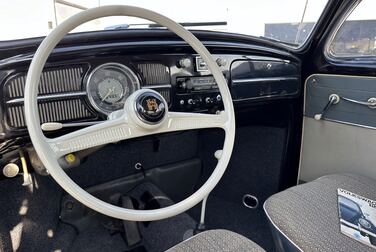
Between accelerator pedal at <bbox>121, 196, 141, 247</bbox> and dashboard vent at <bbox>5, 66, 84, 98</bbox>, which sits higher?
dashboard vent at <bbox>5, 66, 84, 98</bbox>

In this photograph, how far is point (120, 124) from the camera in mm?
884

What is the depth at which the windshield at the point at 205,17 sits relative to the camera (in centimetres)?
109

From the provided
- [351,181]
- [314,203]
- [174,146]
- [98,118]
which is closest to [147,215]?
[98,118]

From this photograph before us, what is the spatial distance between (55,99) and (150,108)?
0.94ft

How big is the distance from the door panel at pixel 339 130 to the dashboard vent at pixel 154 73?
0.86 m

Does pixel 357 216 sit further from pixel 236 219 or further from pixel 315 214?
pixel 236 219

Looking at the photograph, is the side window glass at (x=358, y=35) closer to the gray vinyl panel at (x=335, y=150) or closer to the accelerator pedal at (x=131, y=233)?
the gray vinyl panel at (x=335, y=150)

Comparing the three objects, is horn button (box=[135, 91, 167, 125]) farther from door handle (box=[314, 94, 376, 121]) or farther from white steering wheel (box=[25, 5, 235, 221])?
door handle (box=[314, 94, 376, 121])

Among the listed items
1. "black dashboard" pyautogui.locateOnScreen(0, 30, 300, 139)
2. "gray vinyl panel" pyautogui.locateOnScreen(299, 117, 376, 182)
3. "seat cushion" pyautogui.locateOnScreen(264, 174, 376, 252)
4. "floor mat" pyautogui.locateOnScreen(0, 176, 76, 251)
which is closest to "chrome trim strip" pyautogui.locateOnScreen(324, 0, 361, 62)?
"gray vinyl panel" pyautogui.locateOnScreen(299, 117, 376, 182)

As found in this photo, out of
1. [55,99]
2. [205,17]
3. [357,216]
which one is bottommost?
[357,216]

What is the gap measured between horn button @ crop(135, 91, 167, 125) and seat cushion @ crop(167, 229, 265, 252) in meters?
0.35

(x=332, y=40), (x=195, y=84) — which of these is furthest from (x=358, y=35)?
(x=195, y=84)

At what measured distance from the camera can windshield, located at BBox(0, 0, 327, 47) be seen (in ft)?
3.57

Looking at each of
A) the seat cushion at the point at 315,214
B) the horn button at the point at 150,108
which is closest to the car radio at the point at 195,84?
the horn button at the point at 150,108
